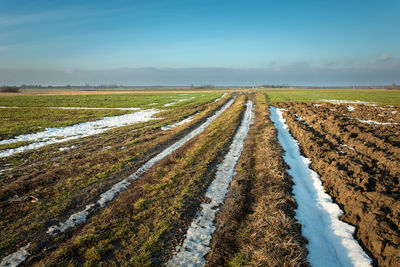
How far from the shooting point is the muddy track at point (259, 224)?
4602 mm

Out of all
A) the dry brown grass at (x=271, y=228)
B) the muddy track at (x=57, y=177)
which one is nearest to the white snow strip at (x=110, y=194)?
the muddy track at (x=57, y=177)

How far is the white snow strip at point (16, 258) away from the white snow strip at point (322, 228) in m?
7.02

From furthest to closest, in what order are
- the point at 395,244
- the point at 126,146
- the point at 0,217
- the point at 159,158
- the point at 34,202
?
the point at 126,146, the point at 159,158, the point at 34,202, the point at 0,217, the point at 395,244

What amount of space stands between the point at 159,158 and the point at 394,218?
10175 millimetres

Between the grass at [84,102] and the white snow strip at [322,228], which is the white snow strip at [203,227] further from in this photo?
the grass at [84,102]

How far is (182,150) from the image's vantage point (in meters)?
12.8

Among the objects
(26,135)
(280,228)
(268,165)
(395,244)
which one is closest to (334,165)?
(268,165)

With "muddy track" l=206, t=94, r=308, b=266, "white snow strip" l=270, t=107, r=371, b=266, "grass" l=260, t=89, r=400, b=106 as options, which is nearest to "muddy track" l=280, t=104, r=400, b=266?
"white snow strip" l=270, t=107, r=371, b=266

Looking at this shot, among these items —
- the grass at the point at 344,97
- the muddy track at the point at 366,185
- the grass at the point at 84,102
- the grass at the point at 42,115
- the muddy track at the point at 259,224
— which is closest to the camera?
the muddy track at the point at 259,224

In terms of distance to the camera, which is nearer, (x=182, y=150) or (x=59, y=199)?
(x=59, y=199)

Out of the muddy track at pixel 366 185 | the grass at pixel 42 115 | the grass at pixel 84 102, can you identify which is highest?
the grass at pixel 84 102

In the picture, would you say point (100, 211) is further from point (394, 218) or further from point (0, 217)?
point (394, 218)

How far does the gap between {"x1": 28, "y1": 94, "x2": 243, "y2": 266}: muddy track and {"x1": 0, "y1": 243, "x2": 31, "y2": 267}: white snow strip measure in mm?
242

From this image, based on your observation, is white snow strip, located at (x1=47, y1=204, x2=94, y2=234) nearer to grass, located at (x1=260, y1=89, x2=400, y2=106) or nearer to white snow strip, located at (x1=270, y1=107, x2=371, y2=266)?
white snow strip, located at (x1=270, y1=107, x2=371, y2=266)
